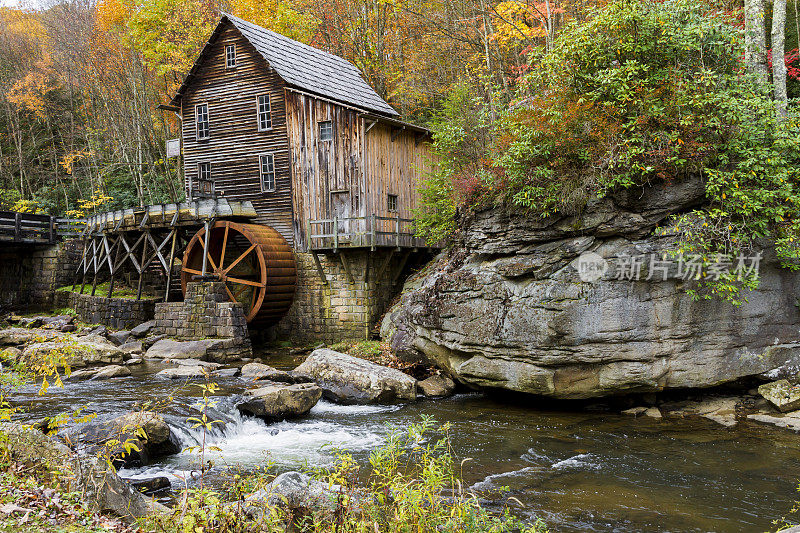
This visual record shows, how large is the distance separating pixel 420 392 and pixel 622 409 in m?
3.74

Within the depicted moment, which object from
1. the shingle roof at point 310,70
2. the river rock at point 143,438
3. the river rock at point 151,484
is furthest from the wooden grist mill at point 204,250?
the river rock at point 151,484

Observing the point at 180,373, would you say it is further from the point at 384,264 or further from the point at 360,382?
the point at 384,264

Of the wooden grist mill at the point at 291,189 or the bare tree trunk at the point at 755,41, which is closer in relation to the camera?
the bare tree trunk at the point at 755,41

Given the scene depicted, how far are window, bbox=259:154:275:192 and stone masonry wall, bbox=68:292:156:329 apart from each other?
18.2ft

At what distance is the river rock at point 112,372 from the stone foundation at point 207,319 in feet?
9.24

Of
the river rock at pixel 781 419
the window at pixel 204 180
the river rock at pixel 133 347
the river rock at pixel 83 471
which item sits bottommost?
the river rock at pixel 781 419

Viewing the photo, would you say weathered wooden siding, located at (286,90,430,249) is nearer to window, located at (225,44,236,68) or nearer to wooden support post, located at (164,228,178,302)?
window, located at (225,44,236,68)

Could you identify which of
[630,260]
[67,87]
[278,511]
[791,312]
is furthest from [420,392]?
[67,87]

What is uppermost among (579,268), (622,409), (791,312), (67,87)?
(67,87)

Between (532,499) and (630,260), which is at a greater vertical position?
(630,260)

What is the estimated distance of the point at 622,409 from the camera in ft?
31.8

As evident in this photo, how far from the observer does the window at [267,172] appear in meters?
18.0

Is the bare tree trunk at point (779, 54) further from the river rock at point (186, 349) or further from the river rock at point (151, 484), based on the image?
the river rock at point (186, 349)

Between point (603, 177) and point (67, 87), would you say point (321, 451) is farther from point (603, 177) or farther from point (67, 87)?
point (67, 87)
